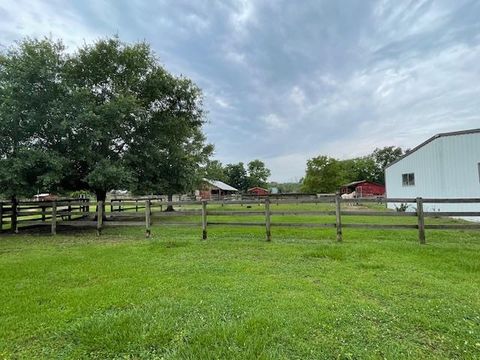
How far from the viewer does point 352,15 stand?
432 inches

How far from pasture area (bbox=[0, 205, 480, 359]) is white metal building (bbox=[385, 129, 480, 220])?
8530 millimetres

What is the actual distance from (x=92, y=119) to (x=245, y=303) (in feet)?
35.5

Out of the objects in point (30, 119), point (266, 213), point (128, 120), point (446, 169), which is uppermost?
point (128, 120)

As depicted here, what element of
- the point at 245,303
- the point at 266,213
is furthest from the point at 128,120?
the point at 245,303

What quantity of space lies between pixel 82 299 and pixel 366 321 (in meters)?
3.54

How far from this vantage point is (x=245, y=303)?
3621mm

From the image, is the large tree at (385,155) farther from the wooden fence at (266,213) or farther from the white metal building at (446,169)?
the wooden fence at (266,213)

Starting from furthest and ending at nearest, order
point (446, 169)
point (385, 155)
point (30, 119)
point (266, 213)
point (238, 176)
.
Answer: point (238, 176) < point (385, 155) < point (446, 169) < point (30, 119) < point (266, 213)

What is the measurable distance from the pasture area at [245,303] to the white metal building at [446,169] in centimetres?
853

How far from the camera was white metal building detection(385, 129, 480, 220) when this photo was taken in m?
13.4

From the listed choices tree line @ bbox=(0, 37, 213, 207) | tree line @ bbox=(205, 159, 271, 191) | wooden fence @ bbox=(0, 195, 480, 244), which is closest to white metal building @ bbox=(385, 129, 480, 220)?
wooden fence @ bbox=(0, 195, 480, 244)

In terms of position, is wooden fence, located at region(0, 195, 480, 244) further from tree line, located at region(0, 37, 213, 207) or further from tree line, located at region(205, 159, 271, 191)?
tree line, located at region(205, 159, 271, 191)

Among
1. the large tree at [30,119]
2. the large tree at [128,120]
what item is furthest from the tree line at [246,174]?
the large tree at [30,119]

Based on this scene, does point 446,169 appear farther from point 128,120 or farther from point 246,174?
point 246,174
